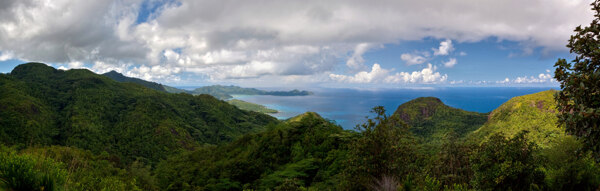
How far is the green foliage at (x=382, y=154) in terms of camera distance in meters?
7.91

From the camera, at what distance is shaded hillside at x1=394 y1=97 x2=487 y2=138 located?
130087 millimetres

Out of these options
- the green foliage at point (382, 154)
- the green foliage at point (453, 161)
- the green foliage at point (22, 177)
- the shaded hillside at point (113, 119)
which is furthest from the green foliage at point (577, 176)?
the shaded hillside at point (113, 119)

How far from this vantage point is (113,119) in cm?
11738

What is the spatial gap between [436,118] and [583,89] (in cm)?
16713

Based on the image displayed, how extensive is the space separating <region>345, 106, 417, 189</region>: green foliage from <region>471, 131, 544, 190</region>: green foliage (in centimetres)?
193

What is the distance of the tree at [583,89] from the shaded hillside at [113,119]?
94.0 metres

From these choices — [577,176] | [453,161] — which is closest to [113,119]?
[453,161]

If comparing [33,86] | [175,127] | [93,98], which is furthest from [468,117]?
[33,86]

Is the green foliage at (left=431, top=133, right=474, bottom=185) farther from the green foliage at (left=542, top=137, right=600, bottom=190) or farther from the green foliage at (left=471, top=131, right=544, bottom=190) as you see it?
the green foliage at (left=542, top=137, right=600, bottom=190)

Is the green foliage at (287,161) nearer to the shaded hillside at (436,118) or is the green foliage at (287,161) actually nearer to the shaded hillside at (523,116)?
the shaded hillside at (523,116)

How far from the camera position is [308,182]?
1323 centimetres

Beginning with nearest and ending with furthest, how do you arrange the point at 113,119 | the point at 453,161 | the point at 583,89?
the point at 583,89 → the point at 453,161 → the point at 113,119

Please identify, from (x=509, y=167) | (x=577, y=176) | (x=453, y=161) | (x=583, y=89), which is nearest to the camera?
(x=583, y=89)

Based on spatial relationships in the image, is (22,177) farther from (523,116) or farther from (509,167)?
(523,116)
